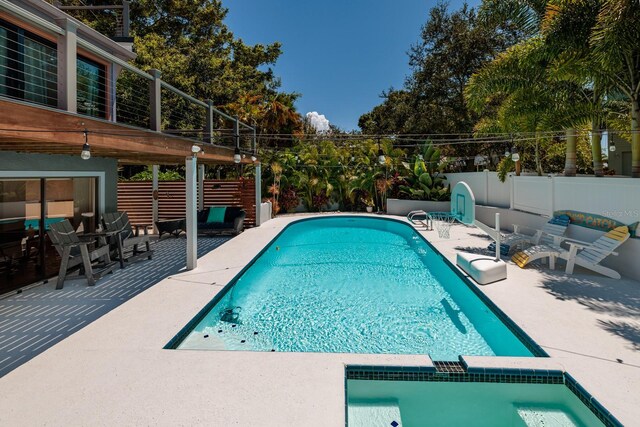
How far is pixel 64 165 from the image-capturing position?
8.26 m

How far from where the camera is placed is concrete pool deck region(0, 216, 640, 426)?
3.17 m

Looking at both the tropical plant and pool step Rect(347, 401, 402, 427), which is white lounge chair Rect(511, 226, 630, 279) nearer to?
pool step Rect(347, 401, 402, 427)

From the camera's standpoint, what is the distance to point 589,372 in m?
3.77

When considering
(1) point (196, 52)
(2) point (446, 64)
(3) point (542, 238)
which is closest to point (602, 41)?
(3) point (542, 238)

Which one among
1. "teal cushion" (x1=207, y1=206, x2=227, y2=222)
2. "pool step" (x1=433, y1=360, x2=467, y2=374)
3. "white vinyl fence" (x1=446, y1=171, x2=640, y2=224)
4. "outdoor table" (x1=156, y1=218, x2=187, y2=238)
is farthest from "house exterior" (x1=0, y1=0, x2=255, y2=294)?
"white vinyl fence" (x1=446, y1=171, x2=640, y2=224)

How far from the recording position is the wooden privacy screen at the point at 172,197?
1461 cm

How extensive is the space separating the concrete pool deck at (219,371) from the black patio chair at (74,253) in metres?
1.98

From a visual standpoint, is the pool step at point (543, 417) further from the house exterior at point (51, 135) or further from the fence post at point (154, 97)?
the fence post at point (154, 97)

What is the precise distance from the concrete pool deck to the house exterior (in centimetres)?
299

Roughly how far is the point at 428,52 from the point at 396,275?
1733 cm

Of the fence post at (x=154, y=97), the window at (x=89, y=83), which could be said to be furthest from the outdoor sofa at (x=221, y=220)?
the fence post at (x=154, y=97)

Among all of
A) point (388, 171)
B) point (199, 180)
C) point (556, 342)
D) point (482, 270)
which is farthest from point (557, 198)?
point (199, 180)

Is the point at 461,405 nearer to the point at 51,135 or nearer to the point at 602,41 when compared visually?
the point at 51,135

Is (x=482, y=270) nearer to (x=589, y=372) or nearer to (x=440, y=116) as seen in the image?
(x=589, y=372)
